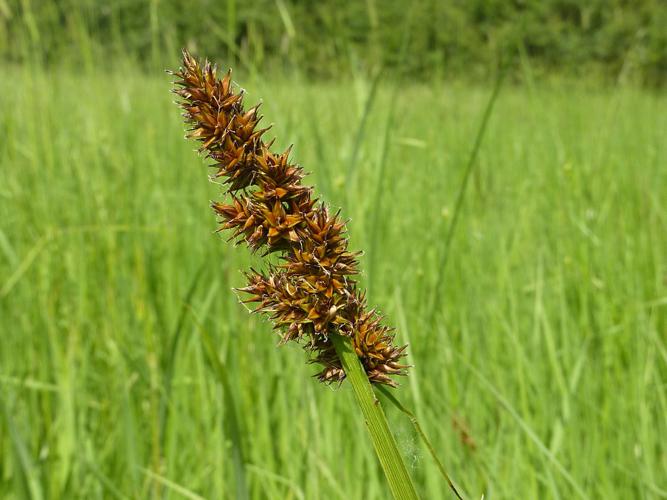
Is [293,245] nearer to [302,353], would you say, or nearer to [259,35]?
[302,353]

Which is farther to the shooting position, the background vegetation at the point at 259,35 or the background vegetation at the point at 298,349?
the background vegetation at the point at 259,35

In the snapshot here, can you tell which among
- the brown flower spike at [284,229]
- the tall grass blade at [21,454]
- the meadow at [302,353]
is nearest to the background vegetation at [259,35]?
the meadow at [302,353]

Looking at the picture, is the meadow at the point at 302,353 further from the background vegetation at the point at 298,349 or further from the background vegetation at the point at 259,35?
the background vegetation at the point at 259,35

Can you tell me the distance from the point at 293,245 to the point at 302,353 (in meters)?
1.31

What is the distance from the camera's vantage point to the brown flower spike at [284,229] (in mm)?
578

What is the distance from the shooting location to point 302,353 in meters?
1.86

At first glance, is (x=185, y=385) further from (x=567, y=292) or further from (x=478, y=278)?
(x=567, y=292)

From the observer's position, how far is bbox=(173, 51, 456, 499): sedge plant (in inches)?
22.5

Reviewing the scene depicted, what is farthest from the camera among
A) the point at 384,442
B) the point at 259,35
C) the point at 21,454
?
the point at 259,35

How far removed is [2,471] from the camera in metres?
2.03

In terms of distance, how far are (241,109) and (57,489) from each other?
5.10 feet

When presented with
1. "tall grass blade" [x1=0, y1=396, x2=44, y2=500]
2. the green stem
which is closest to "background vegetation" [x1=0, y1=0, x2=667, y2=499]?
"tall grass blade" [x1=0, y1=396, x2=44, y2=500]

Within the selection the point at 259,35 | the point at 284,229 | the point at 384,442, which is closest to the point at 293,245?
the point at 284,229

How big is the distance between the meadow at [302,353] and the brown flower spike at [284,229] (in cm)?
41
